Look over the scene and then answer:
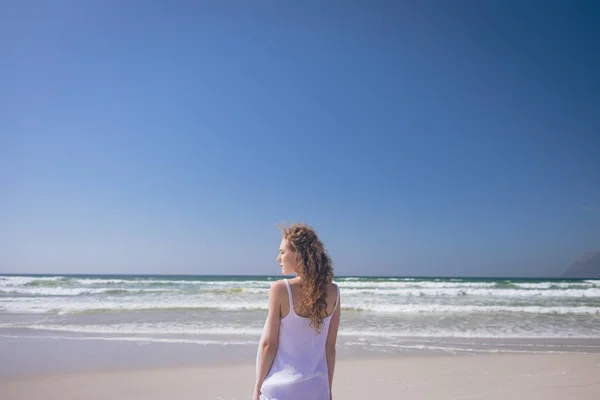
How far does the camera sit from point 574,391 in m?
5.32

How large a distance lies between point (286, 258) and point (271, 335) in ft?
1.35

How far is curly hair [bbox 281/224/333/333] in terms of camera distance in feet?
7.00

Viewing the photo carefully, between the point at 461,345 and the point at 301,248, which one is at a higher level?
the point at 301,248

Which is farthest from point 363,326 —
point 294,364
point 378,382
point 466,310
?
point 294,364

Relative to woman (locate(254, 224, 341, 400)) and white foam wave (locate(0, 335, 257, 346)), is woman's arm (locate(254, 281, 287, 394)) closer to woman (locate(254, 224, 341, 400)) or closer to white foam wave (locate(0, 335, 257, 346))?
woman (locate(254, 224, 341, 400))

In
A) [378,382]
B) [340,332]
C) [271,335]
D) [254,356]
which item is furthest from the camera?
[340,332]

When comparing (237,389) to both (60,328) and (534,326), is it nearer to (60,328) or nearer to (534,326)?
(60,328)

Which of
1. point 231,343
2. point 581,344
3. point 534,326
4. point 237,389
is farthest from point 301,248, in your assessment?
point 534,326

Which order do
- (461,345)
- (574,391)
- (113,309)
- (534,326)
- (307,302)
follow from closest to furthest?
(307,302) → (574,391) → (461,345) → (534,326) → (113,309)

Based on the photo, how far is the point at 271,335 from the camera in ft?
7.07

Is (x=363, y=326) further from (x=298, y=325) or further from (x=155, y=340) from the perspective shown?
(x=298, y=325)

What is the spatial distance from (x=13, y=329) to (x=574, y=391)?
11.5 metres

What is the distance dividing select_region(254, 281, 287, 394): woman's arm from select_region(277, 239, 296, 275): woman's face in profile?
0.12 m

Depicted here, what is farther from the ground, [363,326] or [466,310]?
[363,326]
